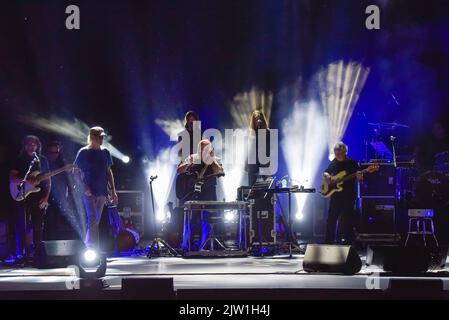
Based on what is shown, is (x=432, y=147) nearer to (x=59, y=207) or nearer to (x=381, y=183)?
(x=381, y=183)

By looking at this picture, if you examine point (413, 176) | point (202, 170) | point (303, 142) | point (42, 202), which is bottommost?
point (42, 202)

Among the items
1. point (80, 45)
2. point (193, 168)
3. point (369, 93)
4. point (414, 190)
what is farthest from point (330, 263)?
point (80, 45)

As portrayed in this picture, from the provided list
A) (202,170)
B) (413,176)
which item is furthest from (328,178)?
(413,176)

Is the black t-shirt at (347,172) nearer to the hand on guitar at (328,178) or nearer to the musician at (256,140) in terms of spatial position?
the hand on guitar at (328,178)

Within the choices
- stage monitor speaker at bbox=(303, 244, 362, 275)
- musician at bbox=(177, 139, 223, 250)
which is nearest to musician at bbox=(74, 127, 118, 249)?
musician at bbox=(177, 139, 223, 250)

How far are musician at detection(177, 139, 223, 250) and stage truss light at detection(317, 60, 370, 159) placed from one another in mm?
4179

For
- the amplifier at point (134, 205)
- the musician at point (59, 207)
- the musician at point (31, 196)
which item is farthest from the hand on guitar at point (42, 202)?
the amplifier at point (134, 205)

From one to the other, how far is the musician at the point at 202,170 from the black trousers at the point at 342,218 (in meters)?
1.71

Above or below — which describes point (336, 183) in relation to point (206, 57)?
below

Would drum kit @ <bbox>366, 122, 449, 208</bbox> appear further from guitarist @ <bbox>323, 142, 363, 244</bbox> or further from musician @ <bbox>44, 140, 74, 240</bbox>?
musician @ <bbox>44, 140, 74, 240</bbox>

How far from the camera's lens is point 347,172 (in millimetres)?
10086

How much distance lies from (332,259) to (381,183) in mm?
5461

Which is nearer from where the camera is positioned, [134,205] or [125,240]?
[125,240]

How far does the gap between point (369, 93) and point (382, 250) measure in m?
7.10
